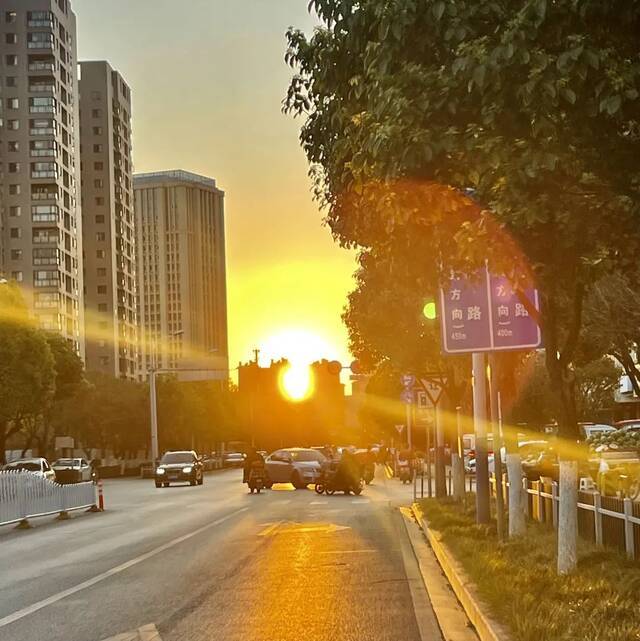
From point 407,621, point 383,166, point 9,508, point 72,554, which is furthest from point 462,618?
point 9,508

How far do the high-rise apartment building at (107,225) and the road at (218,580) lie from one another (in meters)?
110

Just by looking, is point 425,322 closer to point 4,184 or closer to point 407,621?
point 407,621

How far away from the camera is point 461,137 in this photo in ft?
26.7

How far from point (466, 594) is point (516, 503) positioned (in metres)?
5.13

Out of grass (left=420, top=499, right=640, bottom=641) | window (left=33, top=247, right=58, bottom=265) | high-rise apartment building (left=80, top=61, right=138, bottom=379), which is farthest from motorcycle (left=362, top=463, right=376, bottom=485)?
high-rise apartment building (left=80, top=61, right=138, bottom=379)

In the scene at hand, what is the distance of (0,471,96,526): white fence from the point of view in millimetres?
24375

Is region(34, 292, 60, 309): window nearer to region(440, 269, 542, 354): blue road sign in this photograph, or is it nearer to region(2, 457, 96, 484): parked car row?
region(2, 457, 96, 484): parked car row

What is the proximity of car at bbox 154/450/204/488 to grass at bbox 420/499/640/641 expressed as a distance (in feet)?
123

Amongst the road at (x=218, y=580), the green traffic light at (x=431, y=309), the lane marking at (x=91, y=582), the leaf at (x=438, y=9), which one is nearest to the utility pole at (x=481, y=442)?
the green traffic light at (x=431, y=309)

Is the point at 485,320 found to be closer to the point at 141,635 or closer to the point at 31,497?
the point at 141,635

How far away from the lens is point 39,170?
119 meters

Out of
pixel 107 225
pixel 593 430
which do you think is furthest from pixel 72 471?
pixel 107 225

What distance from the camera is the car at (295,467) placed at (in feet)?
145

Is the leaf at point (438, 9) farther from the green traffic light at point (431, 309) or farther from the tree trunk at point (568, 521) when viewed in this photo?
the green traffic light at point (431, 309)
